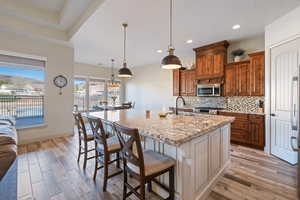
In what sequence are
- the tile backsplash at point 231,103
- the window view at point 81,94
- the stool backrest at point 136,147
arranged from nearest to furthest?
the stool backrest at point 136,147
the tile backsplash at point 231,103
the window view at point 81,94

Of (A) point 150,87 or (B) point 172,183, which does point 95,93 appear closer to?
(A) point 150,87

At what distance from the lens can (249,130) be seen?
3.48 meters

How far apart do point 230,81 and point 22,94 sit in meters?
5.91

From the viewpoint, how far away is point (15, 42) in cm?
360

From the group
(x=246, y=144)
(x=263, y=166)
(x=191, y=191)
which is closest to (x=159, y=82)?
(x=246, y=144)

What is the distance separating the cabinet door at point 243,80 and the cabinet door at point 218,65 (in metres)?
0.43

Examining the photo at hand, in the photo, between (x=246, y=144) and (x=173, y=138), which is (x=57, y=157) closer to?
(x=173, y=138)

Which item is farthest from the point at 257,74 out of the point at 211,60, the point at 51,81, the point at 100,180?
the point at 51,81

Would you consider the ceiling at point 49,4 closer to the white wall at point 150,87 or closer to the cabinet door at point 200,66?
the cabinet door at point 200,66

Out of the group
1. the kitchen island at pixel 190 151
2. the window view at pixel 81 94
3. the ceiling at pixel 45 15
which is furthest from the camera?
the window view at pixel 81 94

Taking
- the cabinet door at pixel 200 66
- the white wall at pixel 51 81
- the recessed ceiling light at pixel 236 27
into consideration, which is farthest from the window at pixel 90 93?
the recessed ceiling light at pixel 236 27

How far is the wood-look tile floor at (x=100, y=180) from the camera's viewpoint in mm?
1858

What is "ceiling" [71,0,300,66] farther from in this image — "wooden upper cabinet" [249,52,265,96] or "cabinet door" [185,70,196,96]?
"cabinet door" [185,70,196,96]

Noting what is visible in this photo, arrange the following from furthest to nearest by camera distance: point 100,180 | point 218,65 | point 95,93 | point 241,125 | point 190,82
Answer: point 95,93 → point 190,82 → point 218,65 → point 241,125 → point 100,180
